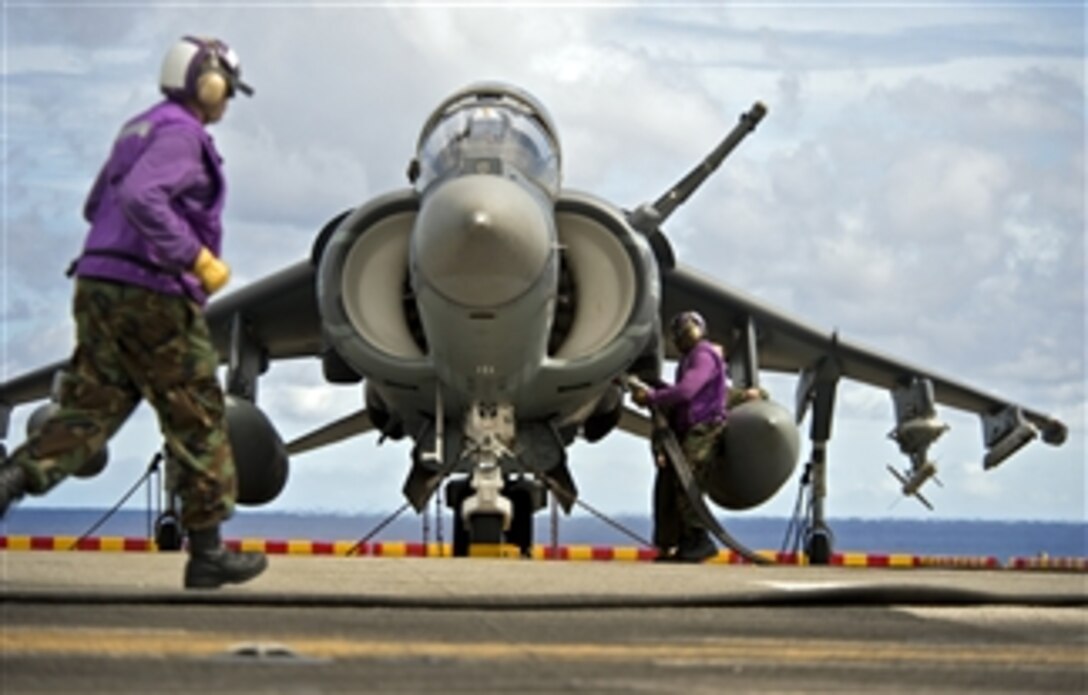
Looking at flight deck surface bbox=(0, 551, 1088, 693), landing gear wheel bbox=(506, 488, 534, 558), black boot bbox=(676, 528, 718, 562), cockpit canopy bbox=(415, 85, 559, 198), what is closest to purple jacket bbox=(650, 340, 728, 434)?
black boot bbox=(676, 528, 718, 562)

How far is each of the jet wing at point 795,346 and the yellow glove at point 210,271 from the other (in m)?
10.7

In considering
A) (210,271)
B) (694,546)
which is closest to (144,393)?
(210,271)

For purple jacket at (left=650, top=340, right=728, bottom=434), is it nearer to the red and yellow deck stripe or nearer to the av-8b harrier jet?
the av-8b harrier jet

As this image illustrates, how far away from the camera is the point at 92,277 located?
672 centimetres

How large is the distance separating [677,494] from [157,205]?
688 cm

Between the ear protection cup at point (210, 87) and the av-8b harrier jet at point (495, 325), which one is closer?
the ear protection cup at point (210, 87)

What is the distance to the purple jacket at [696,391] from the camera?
13.0 metres

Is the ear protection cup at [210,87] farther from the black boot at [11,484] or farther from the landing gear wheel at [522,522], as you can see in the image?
the landing gear wheel at [522,522]

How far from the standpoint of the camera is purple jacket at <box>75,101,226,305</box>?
6578 millimetres

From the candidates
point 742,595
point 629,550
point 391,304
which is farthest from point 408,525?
point 742,595

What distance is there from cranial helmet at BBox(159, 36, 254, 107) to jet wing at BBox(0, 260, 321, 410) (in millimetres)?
9930

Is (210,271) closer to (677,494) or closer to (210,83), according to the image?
(210,83)

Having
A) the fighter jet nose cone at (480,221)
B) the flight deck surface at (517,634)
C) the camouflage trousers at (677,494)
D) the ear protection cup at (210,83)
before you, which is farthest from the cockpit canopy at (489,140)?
the ear protection cup at (210,83)

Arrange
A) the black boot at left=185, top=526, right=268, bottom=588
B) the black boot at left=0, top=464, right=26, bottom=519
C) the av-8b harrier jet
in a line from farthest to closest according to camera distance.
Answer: the av-8b harrier jet < the black boot at left=185, top=526, right=268, bottom=588 < the black boot at left=0, top=464, right=26, bottom=519
